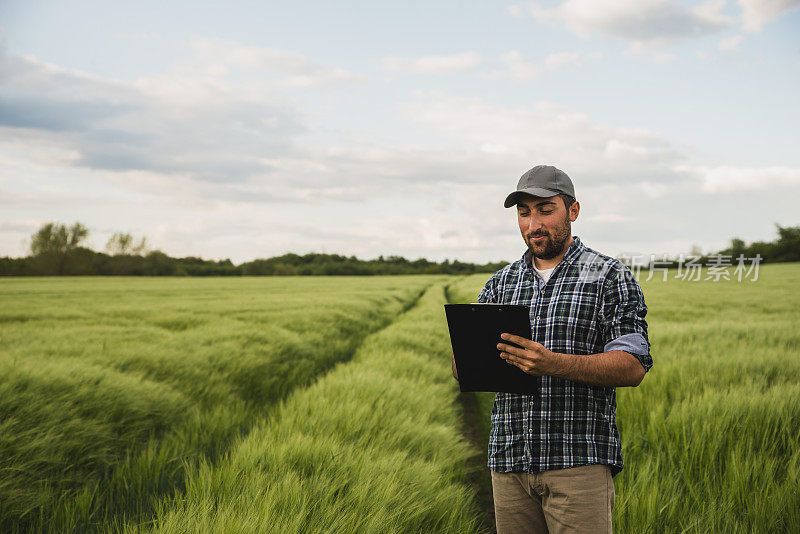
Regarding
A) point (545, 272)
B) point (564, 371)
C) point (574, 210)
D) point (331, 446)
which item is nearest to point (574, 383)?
point (564, 371)

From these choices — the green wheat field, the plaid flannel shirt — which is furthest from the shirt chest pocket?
the green wheat field

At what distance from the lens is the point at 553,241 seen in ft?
6.73

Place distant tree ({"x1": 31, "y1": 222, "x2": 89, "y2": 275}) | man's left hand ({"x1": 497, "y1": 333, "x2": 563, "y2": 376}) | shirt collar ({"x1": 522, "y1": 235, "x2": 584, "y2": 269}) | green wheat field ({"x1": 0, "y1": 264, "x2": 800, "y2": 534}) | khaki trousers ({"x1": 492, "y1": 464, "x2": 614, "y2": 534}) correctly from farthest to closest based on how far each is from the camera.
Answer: distant tree ({"x1": 31, "y1": 222, "x2": 89, "y2": 275}) → green wheat field ({"x1": 0, "y1": 264, "x2": 800, "y2": 534}) → shirt collar ({"x1": 522, "y1": 235, "x2": 584, "y2": 269}) → khaki trousers ({"x1": 492, "y1": 464, "x2": 614, "y2": 534}) → man's left hand ({"x1": 497, "y1": 333, "x2": 563, "y2": 376})

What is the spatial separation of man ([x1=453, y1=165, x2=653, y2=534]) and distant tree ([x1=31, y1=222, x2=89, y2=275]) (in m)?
82.9

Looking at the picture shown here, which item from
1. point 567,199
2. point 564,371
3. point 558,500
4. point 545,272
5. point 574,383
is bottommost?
point 558,500

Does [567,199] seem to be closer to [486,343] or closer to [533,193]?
[533,193]

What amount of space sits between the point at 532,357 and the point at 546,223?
65 centimetres

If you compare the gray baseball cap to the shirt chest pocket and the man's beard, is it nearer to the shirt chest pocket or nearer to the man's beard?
the man's beard

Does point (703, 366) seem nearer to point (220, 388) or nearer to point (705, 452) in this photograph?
point (705, 452)

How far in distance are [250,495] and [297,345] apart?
22.8 ft

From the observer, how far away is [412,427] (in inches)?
171

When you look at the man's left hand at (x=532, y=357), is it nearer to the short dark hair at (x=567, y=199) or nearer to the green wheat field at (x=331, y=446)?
the short dark hair at (x=567, y=199)

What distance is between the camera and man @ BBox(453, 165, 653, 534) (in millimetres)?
1777

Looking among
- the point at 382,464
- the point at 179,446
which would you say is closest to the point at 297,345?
the point at 179,446
